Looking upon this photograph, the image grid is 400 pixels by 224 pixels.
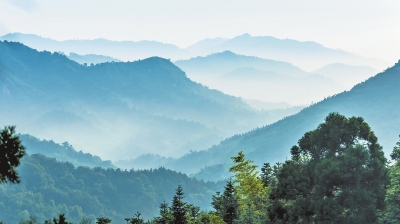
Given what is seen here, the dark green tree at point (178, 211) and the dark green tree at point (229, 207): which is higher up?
the dark green tree at point (229, 207)

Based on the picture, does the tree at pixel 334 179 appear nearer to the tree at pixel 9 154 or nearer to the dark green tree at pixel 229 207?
the dark green tree at pixel 229 207

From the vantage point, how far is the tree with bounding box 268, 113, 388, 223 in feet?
131

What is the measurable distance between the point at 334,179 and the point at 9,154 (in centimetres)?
2783

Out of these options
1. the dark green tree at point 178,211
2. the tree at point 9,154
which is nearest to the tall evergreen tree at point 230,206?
the dark green tree at point 178,211

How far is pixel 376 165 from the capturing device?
1620 inches

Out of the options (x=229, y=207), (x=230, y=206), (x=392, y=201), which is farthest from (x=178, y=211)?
(x=392, y=201)

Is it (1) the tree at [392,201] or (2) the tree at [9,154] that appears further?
(1) the tree at [392,201]

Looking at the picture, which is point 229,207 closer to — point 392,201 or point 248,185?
point 248,185

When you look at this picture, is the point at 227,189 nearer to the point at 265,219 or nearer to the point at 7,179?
the point at 265,219

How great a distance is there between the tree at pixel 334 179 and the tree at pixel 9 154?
88.4 ft

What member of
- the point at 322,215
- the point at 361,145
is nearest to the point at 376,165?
the point at 361,145

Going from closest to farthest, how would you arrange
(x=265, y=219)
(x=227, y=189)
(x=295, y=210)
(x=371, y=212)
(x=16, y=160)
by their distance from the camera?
(x=16, y=160) < (x=371, y=212) < (x=295, y=210) < (x=265, y=219) < (x=227, y=189)

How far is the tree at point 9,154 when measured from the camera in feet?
59.2

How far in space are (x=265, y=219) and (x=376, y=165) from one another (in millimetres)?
9969
